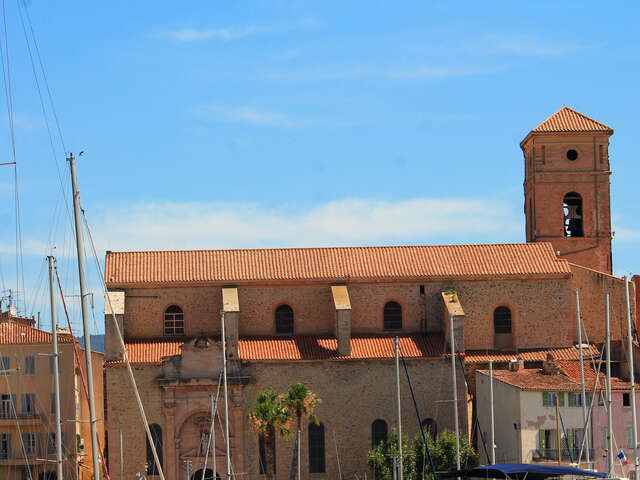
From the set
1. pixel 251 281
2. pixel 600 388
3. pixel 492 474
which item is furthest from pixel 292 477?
pixel 492 474

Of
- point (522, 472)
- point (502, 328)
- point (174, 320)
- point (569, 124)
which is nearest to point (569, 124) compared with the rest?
point (569, 124)

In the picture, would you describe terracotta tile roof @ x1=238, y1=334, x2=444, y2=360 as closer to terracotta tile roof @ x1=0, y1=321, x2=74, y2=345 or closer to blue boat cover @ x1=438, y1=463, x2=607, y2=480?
terracotta tile roof @ x1=0, y1=321, x2=74, y2=345

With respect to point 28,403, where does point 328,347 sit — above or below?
above

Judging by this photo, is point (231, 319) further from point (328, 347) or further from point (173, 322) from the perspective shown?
point (328, 347)

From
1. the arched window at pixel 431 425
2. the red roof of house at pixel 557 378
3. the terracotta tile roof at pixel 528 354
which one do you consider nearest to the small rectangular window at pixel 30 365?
the arched window at pixel 431 425

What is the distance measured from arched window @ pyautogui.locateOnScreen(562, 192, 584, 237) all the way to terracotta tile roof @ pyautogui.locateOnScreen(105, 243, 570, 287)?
128 inches

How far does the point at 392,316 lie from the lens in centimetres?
5588

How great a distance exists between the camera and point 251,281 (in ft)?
182

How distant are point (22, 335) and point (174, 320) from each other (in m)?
7.07

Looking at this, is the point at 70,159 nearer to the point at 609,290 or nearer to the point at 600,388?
the point at 600,388

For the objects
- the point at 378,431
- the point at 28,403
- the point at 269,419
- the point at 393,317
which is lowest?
the point at 378,431

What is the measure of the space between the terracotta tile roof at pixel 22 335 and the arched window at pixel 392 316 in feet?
43.0

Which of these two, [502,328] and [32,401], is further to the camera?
[32,401]

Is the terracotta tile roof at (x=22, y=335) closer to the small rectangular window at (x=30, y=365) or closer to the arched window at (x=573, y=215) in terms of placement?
the small rectangular window at (x=30, y=365)
